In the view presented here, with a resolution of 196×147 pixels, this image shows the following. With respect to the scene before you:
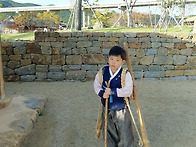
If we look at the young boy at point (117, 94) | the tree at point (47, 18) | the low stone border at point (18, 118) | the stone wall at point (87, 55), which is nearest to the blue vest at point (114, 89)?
the young boy at point (117, 94)

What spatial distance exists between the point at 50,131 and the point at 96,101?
178 cm

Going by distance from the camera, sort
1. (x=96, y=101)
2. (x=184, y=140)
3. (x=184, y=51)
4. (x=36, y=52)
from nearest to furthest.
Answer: (x=184, y=140)
(x=96, y=101)
(x=36, y=52)
(x=184, y=51)

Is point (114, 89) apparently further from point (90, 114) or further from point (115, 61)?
point (90, 114)

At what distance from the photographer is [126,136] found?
8.07ft

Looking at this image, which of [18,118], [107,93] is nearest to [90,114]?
[18,118]

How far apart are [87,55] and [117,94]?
4428 millimetres

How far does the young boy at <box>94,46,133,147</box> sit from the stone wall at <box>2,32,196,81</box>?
4.13 metres

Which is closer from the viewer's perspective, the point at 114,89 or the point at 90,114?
the point at 114,89

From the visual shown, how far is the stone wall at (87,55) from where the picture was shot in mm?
6461

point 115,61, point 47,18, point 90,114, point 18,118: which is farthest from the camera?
point 47,18

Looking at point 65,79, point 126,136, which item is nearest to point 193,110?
point 126,136

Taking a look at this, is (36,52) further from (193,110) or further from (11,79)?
(193,110)

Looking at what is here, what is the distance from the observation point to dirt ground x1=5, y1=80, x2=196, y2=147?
3164mm

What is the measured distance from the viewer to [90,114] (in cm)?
420
